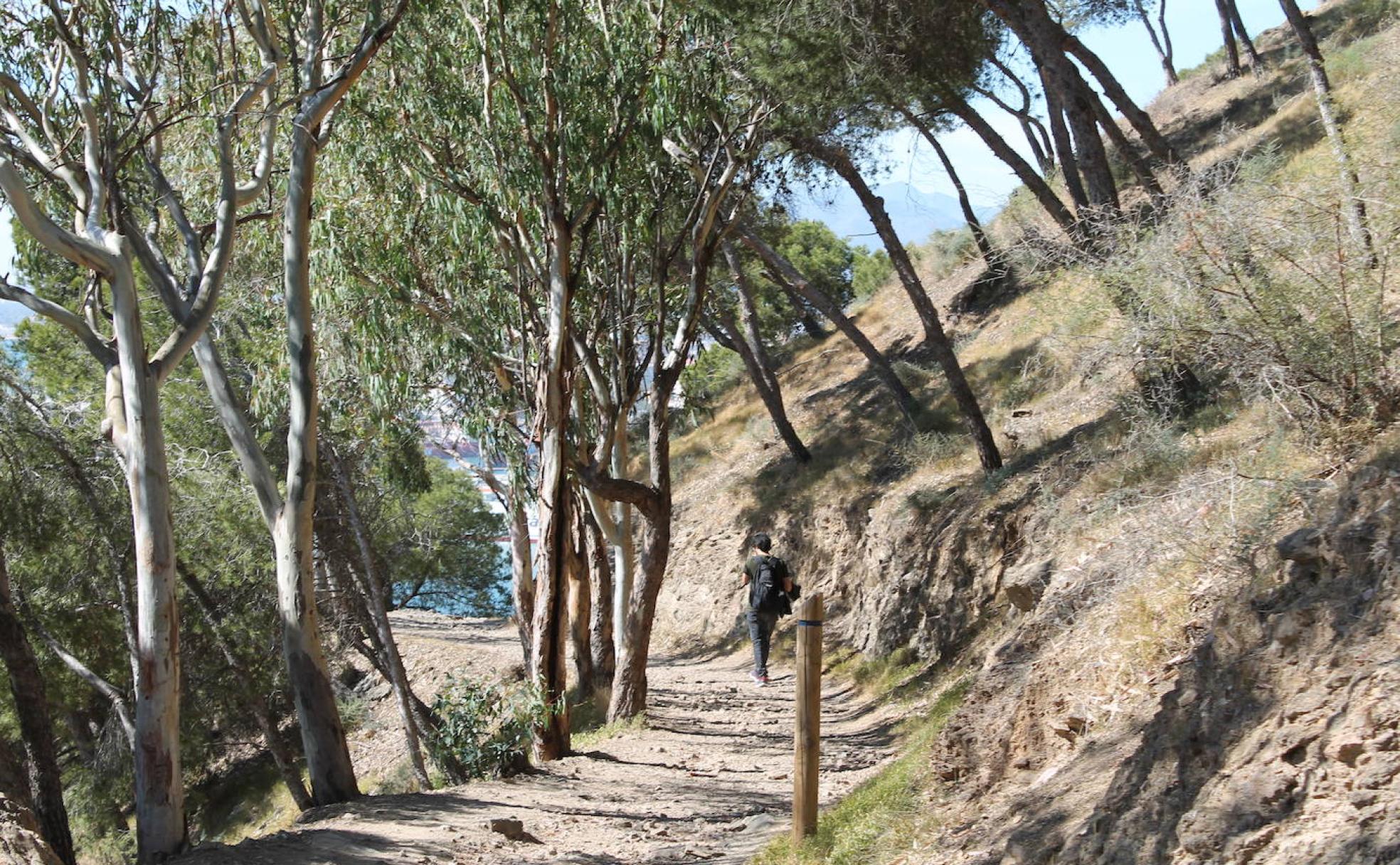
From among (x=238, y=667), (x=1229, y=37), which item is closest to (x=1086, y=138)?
(x=238, y=667)

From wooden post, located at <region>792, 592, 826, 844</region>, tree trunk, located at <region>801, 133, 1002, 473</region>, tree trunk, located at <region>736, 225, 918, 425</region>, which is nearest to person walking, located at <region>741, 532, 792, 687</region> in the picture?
tree trunk, located at <region>801, 133, 1002, 473</region>

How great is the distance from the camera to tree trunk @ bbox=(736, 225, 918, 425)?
60.8 feet

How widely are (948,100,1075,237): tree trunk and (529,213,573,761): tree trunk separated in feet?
14.8

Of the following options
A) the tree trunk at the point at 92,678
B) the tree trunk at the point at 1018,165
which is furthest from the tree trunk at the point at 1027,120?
the tree trunk at the point at 92,678

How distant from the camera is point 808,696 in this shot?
20.3 ft

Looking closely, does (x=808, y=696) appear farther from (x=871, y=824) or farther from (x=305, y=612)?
(x=305, y=612)

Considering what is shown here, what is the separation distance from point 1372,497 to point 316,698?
267 inches

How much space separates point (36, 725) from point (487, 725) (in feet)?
11.6

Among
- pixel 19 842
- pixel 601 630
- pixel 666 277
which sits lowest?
pixel 601 630

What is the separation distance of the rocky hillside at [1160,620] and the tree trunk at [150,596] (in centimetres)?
455

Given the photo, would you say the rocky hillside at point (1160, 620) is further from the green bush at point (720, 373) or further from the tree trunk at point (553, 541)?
the green bush at point (720, 373)

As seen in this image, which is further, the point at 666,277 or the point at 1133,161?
the point at 666,277

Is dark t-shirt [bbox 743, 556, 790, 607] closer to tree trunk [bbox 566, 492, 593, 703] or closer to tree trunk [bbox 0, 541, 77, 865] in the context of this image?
tree trunk [bbox 566, 492, 593, 703]

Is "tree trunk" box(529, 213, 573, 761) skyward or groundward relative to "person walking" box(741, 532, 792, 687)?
skyward
